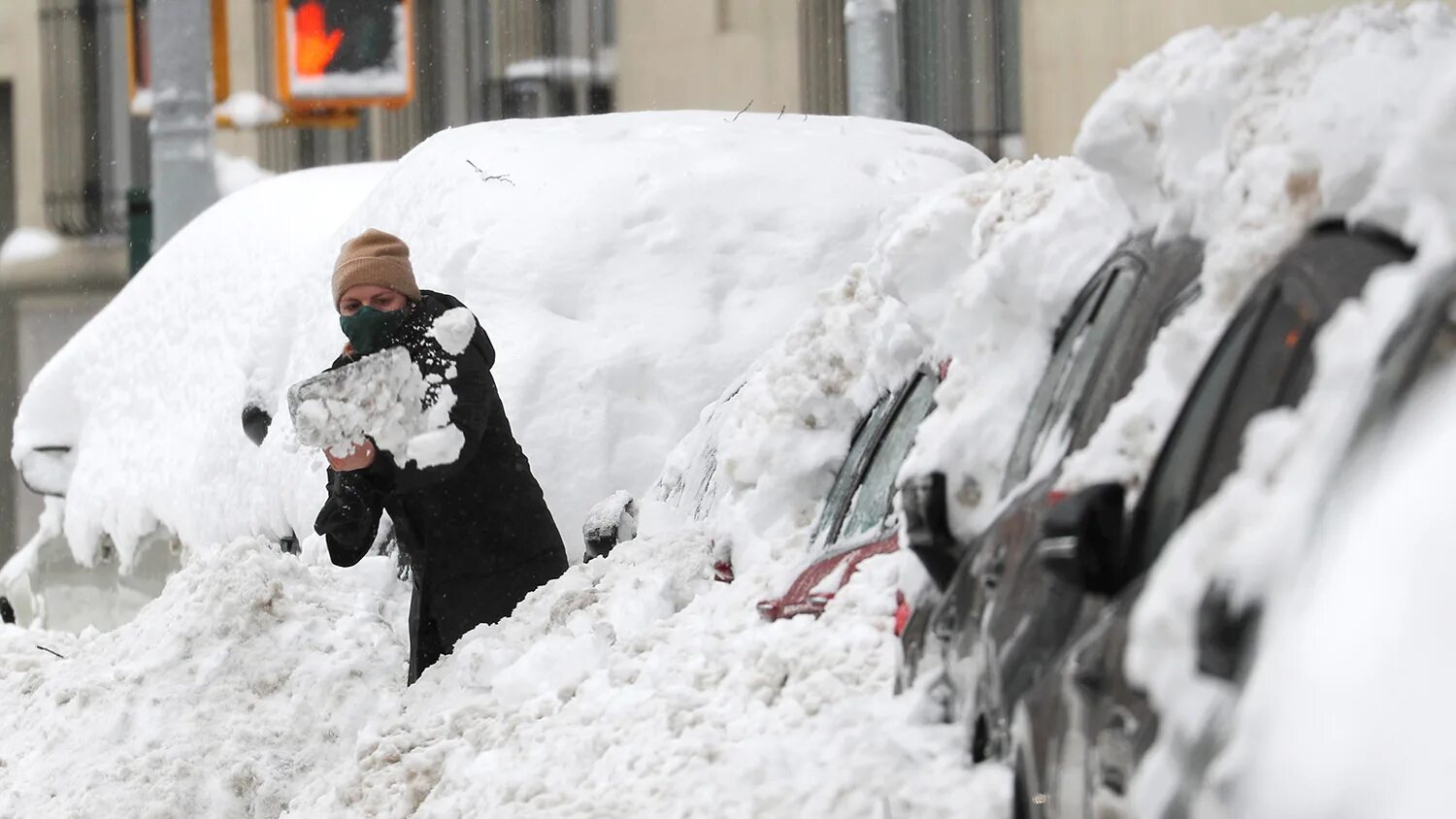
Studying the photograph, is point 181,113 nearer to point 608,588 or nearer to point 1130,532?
point 608,588

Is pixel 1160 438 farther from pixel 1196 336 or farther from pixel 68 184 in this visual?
pixel 68 184

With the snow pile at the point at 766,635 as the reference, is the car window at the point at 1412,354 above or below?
above

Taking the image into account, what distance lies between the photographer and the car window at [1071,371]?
3.02m

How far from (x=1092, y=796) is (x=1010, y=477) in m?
0.75

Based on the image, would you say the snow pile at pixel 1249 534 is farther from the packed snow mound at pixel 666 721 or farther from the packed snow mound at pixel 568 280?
the packed snow mound at pixel 568 280

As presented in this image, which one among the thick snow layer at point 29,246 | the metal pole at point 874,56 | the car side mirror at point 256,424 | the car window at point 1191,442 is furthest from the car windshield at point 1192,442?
the thick snow layer at point 29,246

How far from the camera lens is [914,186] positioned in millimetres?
7953

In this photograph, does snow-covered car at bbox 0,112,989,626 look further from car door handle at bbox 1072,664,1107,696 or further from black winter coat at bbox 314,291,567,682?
car door handle at bbox 1072,664,1107,696

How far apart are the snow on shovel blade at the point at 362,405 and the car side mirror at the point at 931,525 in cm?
274

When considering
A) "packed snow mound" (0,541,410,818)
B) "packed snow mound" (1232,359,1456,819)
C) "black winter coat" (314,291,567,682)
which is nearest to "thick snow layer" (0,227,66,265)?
"packed snow mound" (0,541,410,818)

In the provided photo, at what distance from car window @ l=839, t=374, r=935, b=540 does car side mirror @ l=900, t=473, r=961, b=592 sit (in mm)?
892

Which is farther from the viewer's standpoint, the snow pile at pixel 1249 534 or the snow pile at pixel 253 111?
the snow pile at pixel 253 111

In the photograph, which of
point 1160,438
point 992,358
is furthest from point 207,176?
point 1160,438

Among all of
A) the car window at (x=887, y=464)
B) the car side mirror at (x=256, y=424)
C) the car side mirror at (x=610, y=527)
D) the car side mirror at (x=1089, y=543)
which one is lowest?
the car side mirror at (x=256, y=424)
